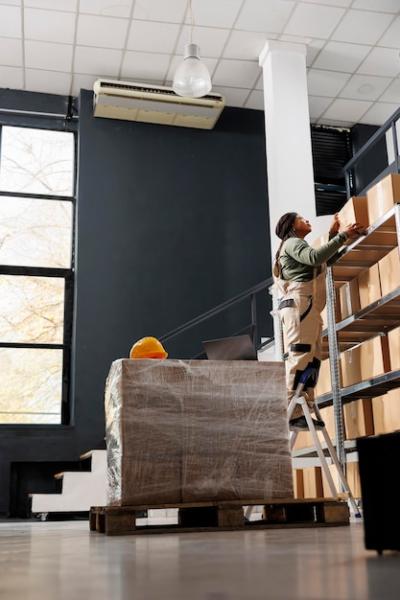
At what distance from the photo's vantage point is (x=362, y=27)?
291 inches

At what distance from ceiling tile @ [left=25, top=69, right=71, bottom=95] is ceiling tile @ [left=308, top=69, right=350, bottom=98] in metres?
2.74

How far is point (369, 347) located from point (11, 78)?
5.90 m

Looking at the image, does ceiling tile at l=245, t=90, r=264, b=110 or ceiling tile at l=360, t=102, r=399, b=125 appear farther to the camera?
ceiling tile at l=360, t=102, r=399, b=125

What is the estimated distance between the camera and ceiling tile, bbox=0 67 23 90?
8164 millimetres

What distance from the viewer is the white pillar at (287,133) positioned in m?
7.13

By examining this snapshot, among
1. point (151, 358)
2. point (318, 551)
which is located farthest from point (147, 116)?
point (318, 551)

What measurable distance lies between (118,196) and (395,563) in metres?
7.61

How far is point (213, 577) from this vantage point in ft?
3.40

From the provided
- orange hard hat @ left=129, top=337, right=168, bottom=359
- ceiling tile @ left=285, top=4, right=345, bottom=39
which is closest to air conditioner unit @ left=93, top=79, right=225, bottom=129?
ceiling tile @ left=285, top=4, right=345, bottom=39

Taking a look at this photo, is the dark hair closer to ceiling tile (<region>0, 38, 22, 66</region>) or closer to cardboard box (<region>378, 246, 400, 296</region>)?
cardboard box (<region>378, 246, 400, 296</region>)

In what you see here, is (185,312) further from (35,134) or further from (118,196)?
(35,134)

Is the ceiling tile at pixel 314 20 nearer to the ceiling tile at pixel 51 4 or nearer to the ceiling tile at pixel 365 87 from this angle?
the ceiling tile at pixel 365 87

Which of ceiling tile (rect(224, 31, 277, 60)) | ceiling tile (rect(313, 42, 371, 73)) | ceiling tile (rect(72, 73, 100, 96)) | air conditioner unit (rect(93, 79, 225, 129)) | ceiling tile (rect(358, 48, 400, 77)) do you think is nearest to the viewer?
ceiling tile (rect(224, 31, 277, 60))

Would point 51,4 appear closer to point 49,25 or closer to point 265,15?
point 49,25
